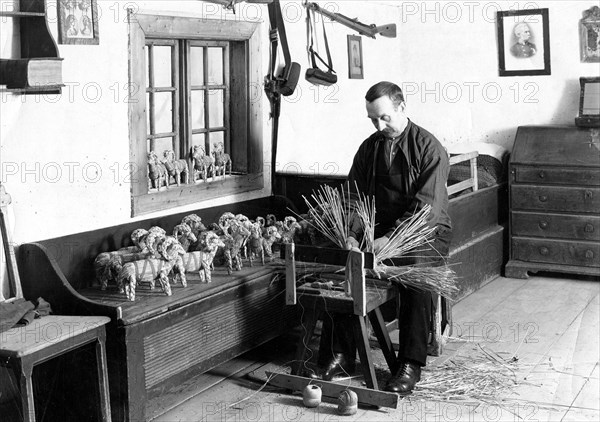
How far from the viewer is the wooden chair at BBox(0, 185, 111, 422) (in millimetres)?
3975

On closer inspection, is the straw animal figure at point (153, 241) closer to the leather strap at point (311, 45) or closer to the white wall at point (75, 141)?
the white wall at point (75, 141)

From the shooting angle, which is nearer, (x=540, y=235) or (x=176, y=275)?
(x=176, y=275)

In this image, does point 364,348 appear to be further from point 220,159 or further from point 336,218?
point 220,159

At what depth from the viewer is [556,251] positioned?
8.16 m

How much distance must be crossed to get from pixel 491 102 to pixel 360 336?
4.51m

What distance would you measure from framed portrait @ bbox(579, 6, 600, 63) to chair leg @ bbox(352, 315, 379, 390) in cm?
454

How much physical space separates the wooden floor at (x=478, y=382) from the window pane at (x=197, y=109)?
166 centimetres

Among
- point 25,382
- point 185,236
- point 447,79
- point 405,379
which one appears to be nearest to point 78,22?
point 185,236

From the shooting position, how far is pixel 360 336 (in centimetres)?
509

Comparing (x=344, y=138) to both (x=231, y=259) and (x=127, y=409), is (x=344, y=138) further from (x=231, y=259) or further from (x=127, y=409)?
(x=127, y=409)

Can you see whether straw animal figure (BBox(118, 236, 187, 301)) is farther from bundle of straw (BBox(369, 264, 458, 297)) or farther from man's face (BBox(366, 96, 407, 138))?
man's face (BBox(366, 96, 407, 138))

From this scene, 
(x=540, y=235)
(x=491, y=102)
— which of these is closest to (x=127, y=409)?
(x=540, y=235)

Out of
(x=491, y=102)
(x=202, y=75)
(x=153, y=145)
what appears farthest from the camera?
(x=491, y=102)

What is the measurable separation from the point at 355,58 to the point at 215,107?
6.35 feet
